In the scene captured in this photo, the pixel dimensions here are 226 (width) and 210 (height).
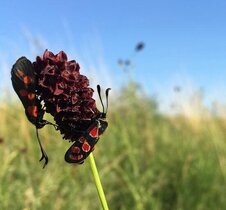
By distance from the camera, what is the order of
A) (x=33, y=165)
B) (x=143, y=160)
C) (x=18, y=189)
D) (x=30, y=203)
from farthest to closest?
(x=143, y=160)
(x=33, y=165)
(x=18, y=189)
(x=30, y=203)

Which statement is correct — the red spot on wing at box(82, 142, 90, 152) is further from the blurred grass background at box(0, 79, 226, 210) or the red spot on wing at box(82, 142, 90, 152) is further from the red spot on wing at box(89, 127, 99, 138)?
the blurred grass background at box(0, 79, 226, 210)

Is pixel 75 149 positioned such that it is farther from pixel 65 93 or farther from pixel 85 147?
pixel 65 93

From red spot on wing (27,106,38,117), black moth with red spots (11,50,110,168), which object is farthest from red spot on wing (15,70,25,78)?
red spot on wing (27,106,38,117)

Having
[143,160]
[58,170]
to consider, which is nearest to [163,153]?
[143,160]

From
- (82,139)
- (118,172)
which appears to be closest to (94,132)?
(82,139)

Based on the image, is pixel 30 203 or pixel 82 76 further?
pixel 30 203

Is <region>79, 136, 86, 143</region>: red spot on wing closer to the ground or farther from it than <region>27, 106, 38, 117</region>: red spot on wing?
closer to the ground

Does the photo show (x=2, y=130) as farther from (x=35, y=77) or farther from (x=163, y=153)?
(x=35, y=77)
